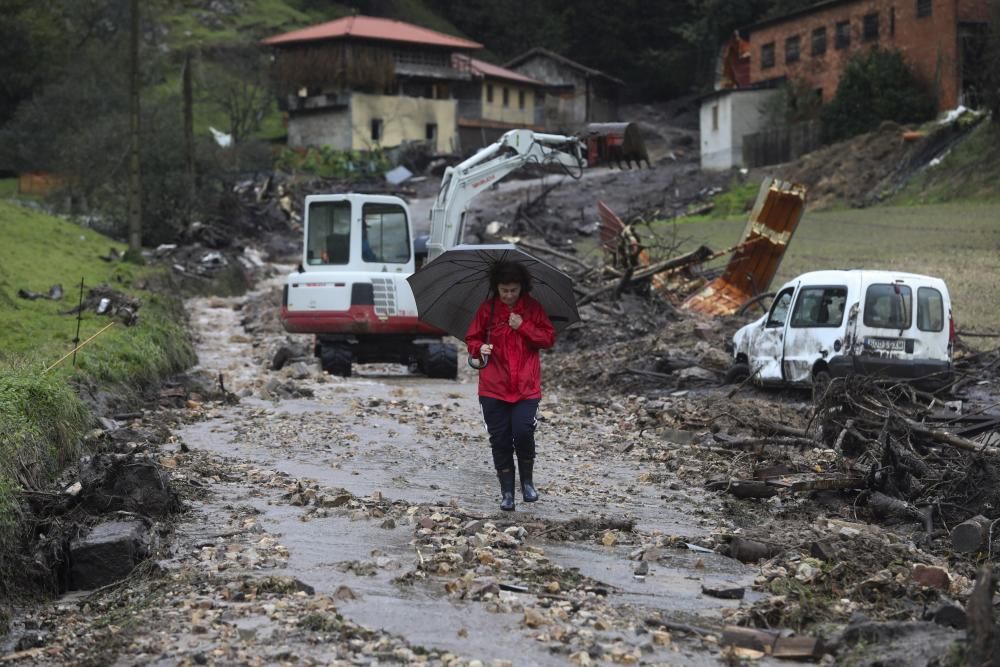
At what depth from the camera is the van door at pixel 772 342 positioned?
19906 mm

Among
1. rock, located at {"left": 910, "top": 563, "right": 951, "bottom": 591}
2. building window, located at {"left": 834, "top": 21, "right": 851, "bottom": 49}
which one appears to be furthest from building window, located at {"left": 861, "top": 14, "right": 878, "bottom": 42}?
rock, located at {"left": 910, "top": 563, "right": 951, "bottom": 591}

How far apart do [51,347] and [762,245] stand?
15.3m

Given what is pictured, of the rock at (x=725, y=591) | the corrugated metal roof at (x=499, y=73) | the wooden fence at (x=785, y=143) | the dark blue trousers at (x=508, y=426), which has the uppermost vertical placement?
the corrugated metal roof at (x=499, y=73)

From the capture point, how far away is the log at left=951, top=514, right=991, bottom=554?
1023cm

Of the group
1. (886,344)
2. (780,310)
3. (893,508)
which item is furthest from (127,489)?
(780,310)

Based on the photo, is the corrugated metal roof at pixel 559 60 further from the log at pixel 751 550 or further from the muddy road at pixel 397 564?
Result: the log at pixel 751 550

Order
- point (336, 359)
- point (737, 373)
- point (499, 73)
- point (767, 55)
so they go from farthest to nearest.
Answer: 1. point (499, 73)
2. point (767, 55)
3. point (336, 359)
4. point (737, 373)

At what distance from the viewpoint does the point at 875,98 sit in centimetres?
5700

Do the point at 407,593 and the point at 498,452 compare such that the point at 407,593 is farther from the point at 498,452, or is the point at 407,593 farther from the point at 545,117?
the point at 545,117

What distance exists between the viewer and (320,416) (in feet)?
57.5

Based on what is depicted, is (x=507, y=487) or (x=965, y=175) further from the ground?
(x=965, y=175)

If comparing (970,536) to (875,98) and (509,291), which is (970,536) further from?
(875,98)

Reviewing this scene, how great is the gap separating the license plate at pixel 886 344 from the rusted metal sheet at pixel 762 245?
30.3 ft

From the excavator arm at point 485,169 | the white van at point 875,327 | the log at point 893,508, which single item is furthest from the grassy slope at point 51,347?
the white van at point 875,327
